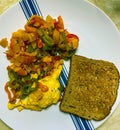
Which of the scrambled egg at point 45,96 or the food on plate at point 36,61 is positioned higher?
the food on plate at point 36,61

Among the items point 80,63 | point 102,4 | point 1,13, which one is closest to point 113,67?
point 80,63

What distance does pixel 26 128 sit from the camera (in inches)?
82.9

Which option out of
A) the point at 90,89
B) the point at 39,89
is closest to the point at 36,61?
the point at 39,89

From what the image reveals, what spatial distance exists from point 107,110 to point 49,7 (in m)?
0.55

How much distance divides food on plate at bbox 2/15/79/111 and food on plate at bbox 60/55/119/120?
0.20 feet

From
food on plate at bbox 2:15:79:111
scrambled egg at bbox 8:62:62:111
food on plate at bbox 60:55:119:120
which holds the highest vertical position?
food on plate at bbox 2:15:79:111

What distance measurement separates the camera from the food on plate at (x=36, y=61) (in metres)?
2.06

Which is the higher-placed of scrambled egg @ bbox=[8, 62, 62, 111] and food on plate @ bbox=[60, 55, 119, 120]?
scrambled egg @ bbox=[8, 62, 62, 111]

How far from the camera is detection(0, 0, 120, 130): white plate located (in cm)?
211

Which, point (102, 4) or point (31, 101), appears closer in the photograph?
point (31, 101)

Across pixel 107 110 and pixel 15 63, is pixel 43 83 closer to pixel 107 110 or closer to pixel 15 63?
pixel 15 63

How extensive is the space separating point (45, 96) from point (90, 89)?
22 centimetres

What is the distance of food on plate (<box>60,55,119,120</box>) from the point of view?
211cm

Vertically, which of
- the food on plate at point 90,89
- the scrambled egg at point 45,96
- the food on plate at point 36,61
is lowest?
the food on plate at point 90,89
